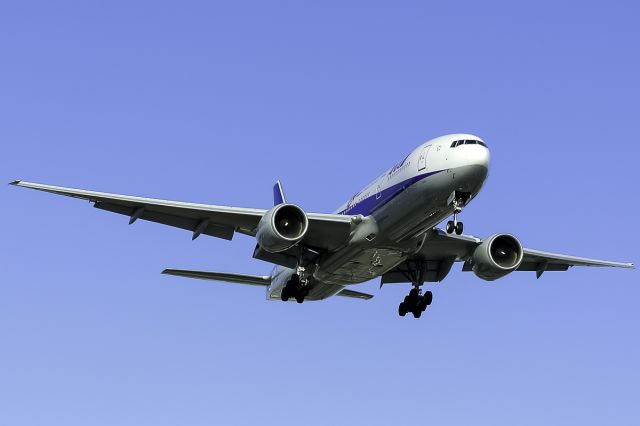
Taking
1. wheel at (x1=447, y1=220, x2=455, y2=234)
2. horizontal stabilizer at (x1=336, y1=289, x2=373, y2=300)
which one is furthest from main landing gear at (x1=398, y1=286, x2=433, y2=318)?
wheel at (x1=447, y1=220, x2=455, y2=234)

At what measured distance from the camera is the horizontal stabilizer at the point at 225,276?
39.2 metres

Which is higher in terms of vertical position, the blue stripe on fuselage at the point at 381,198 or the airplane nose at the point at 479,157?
the airplane nose at the point at 479,157

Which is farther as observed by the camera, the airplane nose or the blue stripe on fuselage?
the blue stripe on fuselage

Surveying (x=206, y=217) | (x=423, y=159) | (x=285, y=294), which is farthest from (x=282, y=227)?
(x=423, y=159)

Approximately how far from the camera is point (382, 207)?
112 ft

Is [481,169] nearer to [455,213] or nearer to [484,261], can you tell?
[455,213]

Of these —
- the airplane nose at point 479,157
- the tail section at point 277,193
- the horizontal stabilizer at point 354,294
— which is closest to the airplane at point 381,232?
the airplane nose at point 479,157

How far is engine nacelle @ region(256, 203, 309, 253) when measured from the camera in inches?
1350

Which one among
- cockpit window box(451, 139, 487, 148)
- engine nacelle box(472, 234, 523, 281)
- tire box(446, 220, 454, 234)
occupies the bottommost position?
tire box(446, 220, 454, 234)

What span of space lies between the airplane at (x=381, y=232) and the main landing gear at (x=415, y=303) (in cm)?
4

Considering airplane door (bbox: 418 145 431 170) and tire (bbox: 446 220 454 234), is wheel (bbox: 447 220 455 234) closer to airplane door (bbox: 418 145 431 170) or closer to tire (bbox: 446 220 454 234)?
tire (bbox: 446 220 454 234)

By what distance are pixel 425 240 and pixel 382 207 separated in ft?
10.8

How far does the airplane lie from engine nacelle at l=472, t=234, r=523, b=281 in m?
0.04

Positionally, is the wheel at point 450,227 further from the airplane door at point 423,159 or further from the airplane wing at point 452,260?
the airplane wing at point 452,260
